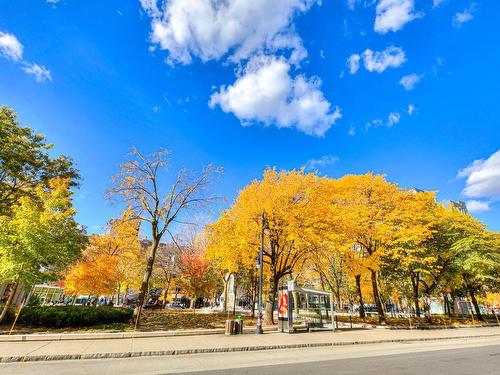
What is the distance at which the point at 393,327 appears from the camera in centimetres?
2166

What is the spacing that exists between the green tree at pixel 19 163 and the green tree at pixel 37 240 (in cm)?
462

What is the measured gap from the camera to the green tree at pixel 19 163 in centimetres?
1731

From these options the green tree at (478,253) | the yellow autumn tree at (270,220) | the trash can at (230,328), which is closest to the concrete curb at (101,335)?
the trash can at (230,328)

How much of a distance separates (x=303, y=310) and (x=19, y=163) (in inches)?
845

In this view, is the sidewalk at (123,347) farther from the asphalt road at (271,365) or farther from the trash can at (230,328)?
the trash can at (230,328)

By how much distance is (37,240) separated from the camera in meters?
13.3

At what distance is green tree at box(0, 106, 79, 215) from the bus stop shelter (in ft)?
59.4

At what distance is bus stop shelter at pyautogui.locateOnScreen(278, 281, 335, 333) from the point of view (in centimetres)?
1736

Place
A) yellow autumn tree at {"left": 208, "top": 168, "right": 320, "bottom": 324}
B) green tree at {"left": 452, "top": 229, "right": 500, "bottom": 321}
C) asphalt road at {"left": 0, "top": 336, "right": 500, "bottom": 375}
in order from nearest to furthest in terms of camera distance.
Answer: asphalt road at {"left": 0, "top": 336, "right": 500, "bottom": 375} → yellow autumn tree at {"left": 208, "top": 168, "right": 320, "bottom": 324} → green tree at {"left": 452, "top": 229, "right": 500, "bottom": 321}

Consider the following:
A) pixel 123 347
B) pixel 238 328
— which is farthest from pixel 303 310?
pixel 123 347

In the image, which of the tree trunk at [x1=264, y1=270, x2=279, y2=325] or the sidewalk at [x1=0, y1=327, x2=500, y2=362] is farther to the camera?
the tree trunk at [x1=264, y1=270, x2=279, y2=325]

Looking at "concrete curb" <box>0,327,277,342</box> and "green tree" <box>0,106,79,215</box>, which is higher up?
"green tree" <box>0,106,79,215</box>

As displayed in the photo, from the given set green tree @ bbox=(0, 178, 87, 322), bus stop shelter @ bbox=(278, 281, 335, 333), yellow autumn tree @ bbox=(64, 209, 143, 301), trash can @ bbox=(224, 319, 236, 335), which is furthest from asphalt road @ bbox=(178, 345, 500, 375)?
yellow autumn tree @ bbox=(64, 209, 143, 301)

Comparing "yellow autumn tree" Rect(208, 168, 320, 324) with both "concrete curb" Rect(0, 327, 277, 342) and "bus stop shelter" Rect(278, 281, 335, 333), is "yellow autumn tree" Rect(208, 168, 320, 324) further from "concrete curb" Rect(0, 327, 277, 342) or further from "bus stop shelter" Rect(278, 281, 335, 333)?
"concrete curb" Rect(0, 327, 277, 342)
